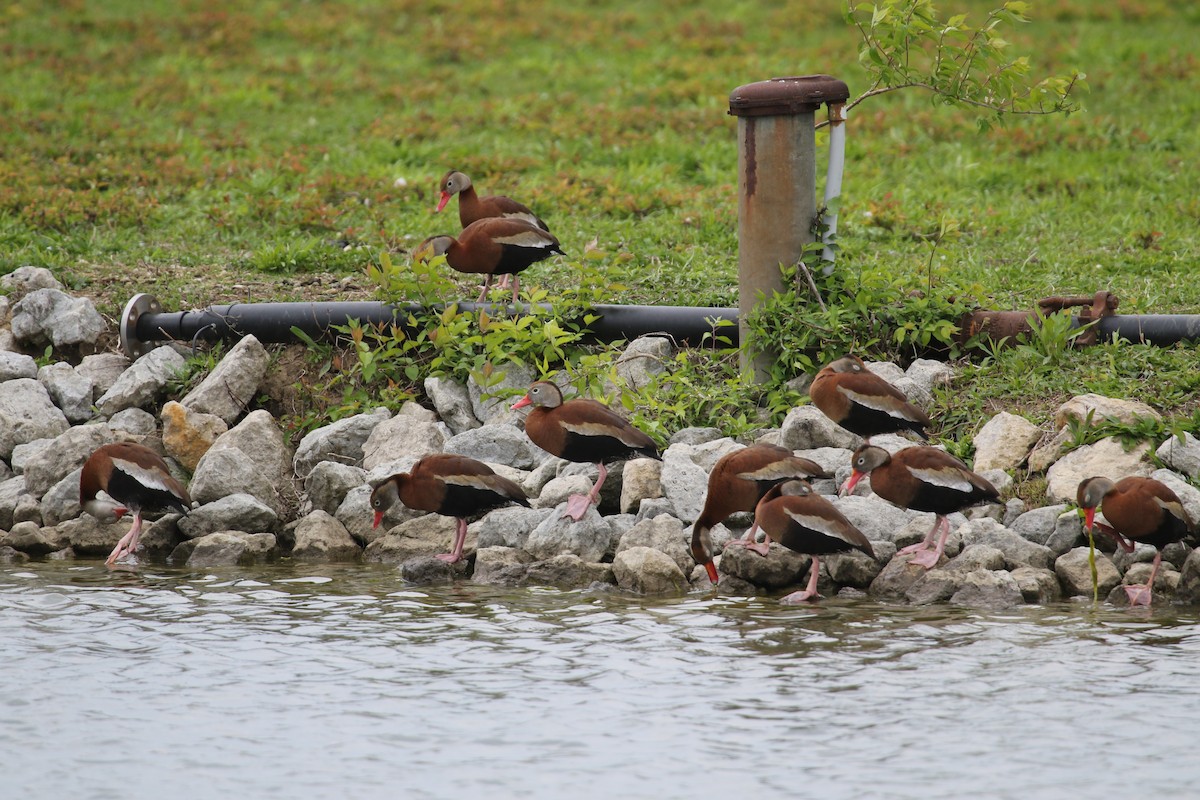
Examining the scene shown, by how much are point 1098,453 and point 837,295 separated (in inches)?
78.4

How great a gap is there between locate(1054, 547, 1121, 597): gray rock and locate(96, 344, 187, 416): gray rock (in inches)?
230

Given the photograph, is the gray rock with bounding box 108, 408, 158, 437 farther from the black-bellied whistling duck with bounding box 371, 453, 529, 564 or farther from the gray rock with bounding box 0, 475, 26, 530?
the black-bellied whistling duck with bounding box 371, 453, 529, 564

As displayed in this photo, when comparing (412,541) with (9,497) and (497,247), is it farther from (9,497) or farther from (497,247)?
(9,497)

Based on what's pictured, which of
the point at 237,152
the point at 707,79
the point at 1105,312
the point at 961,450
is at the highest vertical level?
the point at 707,79

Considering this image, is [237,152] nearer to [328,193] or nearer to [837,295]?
[328,193]

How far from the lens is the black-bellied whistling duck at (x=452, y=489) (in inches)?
293

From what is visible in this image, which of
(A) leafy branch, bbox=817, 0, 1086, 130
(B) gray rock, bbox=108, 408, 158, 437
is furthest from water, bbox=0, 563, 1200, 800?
(A) leafy branch, bbox=817, 0, 1086, 130

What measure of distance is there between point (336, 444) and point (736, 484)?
283 centimetres

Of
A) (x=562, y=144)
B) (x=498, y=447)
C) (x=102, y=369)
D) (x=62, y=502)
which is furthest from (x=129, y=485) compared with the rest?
(x=562, y=144)

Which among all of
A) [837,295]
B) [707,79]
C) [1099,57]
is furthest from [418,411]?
[1099,57]

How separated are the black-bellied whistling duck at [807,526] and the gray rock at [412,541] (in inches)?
75.1

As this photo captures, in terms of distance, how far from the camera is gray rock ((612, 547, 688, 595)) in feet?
22.8

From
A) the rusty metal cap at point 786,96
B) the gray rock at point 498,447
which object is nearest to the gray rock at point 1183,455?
the rusty metal cap at point 786,96

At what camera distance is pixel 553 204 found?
40.8ft
